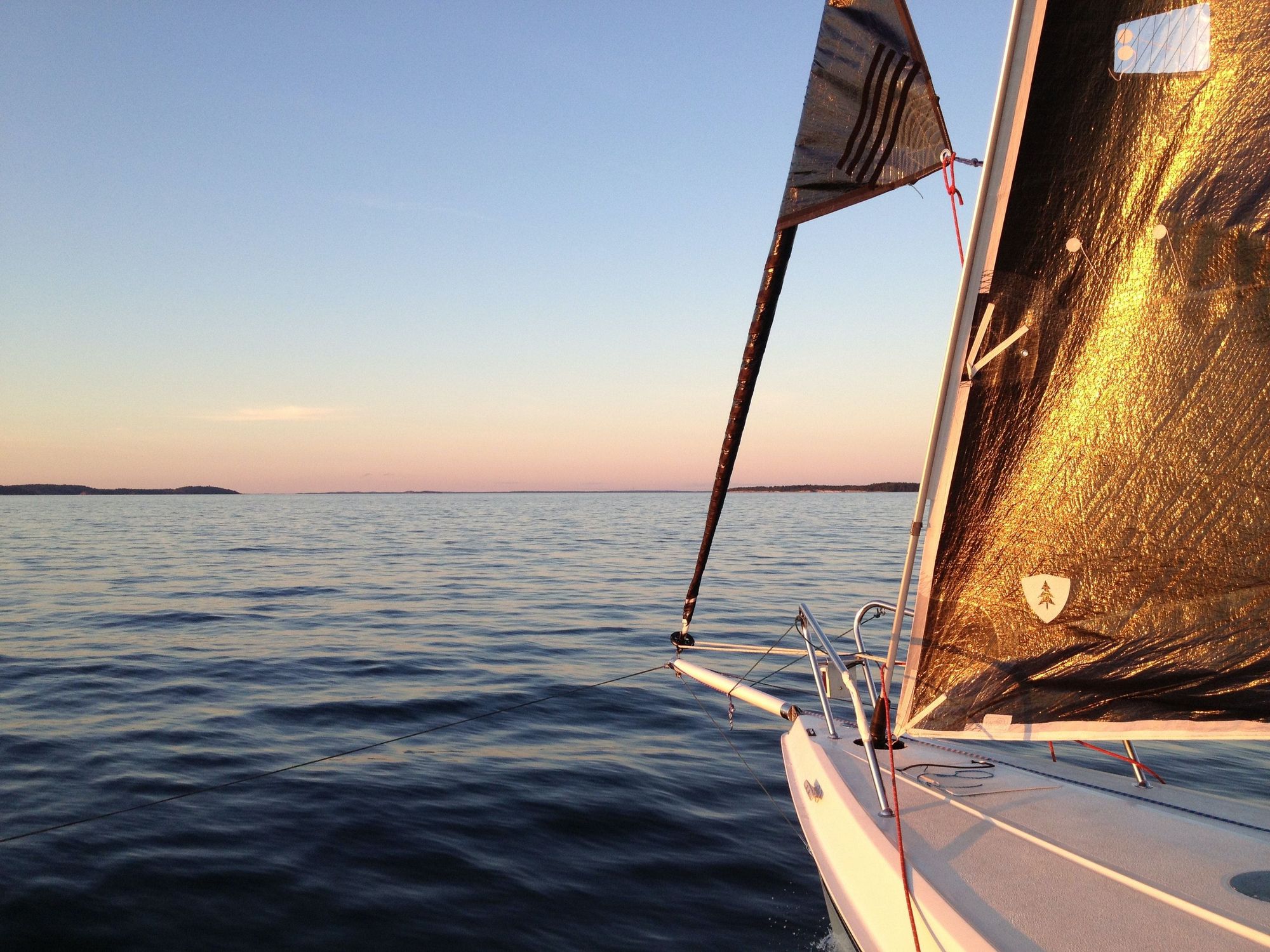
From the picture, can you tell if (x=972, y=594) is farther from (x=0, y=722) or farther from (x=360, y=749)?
(x=0, y=722)

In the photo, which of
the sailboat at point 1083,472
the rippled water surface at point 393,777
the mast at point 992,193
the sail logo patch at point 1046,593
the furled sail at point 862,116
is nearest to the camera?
the sailboat at point 1083,472

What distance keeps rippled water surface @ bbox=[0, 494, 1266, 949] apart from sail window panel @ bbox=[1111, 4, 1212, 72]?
4913 millimetres

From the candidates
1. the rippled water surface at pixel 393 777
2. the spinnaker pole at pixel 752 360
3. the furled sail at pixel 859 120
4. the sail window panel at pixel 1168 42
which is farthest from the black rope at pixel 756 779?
the sail window panel at pixel 1168 42

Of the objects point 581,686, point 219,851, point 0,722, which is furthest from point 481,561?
point 219,851

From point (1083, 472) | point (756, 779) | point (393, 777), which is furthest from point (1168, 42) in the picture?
point (393, 777)

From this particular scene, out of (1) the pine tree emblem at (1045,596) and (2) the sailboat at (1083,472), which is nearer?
(2) the sailboat at (1083,472)

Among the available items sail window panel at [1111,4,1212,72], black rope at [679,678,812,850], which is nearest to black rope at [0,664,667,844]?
black rope at [679,678,812,850]

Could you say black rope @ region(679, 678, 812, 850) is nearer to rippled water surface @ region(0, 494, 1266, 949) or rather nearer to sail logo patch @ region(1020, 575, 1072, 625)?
rippled water surface @ region(0, 494, 1266, 949)

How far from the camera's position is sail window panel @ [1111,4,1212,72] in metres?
3.55

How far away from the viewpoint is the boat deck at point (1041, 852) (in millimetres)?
3277

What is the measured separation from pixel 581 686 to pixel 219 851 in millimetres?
5922

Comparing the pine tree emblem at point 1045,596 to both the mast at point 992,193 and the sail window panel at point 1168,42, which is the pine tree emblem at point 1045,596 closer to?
the mast at point 992,193

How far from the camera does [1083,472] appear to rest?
4.00 meters

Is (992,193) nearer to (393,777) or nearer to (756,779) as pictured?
(756,779)
